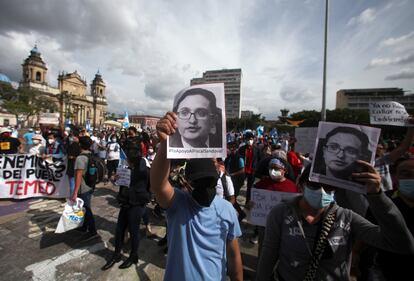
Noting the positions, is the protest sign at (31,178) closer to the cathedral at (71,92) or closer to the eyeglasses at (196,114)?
the eyeglasses at (196,114)

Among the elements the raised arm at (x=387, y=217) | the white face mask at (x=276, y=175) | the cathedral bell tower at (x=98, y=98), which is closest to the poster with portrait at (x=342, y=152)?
the raised arm at (x=387, y=217)

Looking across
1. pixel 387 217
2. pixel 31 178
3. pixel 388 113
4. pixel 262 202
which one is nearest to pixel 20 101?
pixel 31 178

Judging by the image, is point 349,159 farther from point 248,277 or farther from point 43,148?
point 43,148

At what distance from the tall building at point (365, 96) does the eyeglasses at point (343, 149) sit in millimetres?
97770

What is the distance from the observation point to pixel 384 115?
297 centimetres

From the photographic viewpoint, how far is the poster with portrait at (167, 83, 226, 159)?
1.51 m

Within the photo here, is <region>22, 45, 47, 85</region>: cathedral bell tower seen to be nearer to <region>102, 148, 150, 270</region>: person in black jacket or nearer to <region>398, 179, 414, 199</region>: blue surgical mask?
<region>102, 148, 150, 270</region>: person in black jacket

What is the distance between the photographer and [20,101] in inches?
1948

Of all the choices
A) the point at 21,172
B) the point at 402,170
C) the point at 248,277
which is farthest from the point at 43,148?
the point at 402,170

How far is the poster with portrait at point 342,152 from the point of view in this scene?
149 centimetres

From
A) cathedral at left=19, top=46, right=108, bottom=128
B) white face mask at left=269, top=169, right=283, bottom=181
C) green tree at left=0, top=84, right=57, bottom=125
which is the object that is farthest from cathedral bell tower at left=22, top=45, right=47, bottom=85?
white face mask at left=269, top=169, right=283, bottom=181

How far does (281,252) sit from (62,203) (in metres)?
6.27

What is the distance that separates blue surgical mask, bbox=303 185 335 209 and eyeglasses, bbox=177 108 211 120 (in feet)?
3.23

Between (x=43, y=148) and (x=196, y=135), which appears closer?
(x=196, y=135)
